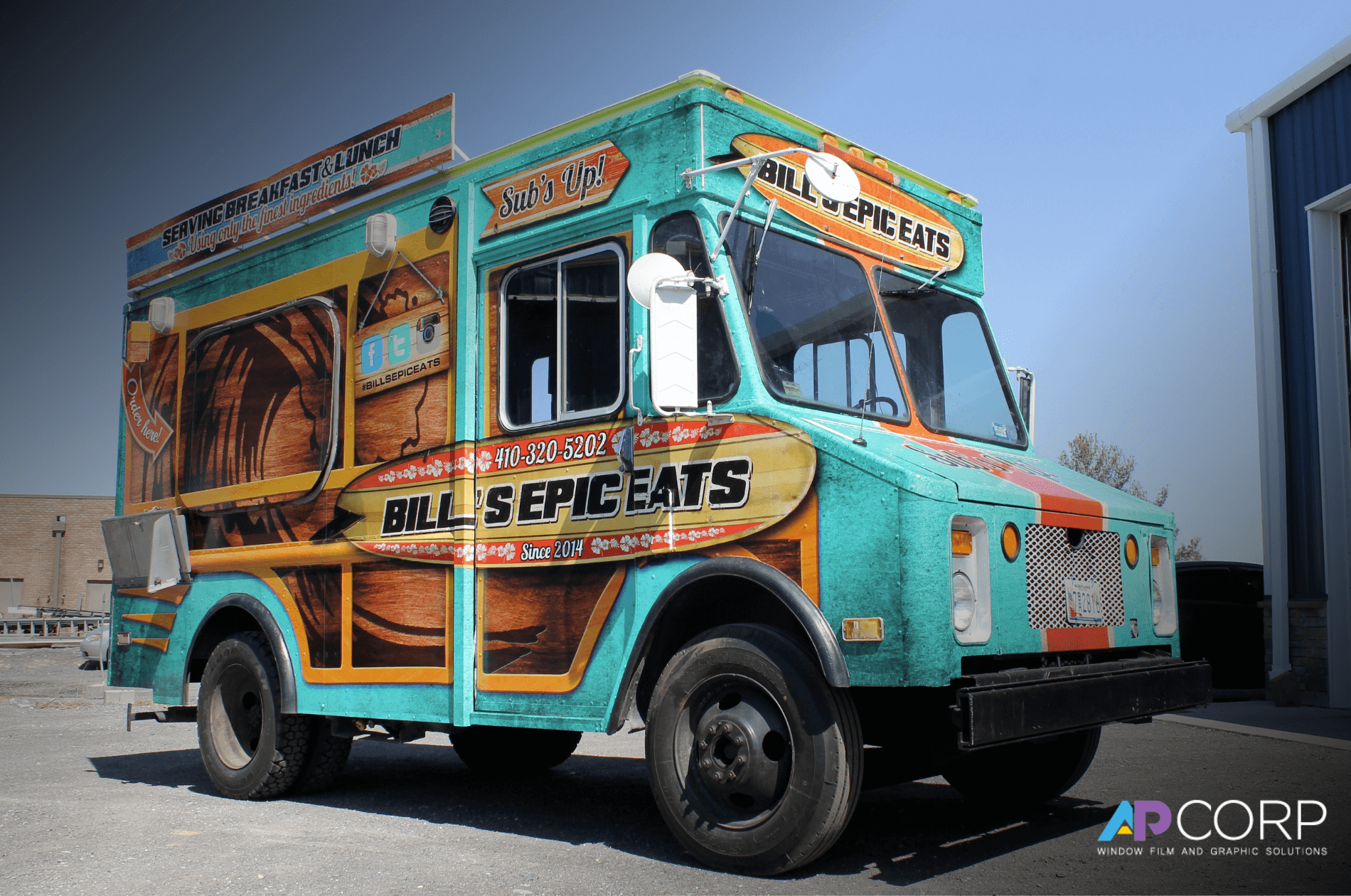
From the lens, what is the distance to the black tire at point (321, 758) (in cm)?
697

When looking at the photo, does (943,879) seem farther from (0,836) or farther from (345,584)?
(0,836)

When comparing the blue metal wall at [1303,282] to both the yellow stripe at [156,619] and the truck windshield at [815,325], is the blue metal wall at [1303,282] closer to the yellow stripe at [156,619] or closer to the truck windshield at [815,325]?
the truck windshield at [815,325]

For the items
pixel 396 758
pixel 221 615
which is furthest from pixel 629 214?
pixel 396 758

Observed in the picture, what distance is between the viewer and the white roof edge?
37.2 feet

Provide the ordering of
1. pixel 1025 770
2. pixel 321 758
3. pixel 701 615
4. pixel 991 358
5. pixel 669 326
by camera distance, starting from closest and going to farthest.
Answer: pixel 669 326, pixel 701 615, pixel 1025 770, pixel 991 358, pixel 321 758

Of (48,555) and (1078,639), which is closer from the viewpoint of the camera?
(1078,639)

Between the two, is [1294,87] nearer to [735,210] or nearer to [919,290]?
[919,290]

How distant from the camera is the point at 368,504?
6.41 m

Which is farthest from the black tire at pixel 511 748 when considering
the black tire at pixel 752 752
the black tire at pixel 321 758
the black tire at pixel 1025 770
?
the black tire at pixel 752 752

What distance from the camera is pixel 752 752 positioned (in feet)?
14.8

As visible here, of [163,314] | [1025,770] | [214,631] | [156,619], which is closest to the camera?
[1025,770]

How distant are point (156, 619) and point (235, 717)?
1.09m

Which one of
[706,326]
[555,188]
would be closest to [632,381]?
[706,326]

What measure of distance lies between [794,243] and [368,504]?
9.26ft
